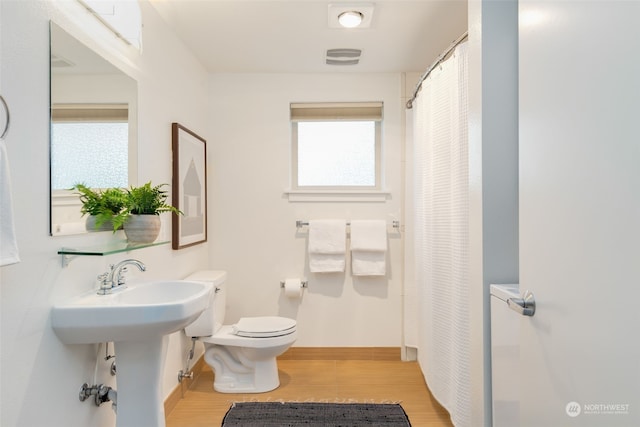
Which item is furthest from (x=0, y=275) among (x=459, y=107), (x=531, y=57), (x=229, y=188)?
(x=229, y=188)

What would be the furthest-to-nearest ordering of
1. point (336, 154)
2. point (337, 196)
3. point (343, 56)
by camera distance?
1. point (336, 154)
2. point (337, 196)
3. point (343, 56)

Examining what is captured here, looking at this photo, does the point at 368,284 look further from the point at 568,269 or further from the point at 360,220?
the point at 568,269

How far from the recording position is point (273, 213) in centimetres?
318

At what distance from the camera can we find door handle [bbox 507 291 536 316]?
1071mm

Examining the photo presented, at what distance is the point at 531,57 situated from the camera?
1076 mm

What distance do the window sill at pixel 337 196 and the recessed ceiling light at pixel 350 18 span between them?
4.12 feet

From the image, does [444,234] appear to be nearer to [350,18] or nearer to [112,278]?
[350,18]

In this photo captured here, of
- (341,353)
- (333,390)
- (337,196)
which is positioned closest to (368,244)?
(337,196)

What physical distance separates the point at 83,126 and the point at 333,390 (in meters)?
2.13

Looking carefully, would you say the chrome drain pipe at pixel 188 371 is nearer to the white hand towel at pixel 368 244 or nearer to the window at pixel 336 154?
the white hand towel at pixel 368 244

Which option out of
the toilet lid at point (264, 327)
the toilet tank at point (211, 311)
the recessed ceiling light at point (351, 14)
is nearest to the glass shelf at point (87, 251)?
the toilet tank at point (211, 311)

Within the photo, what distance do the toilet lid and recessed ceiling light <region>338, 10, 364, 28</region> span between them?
6.28 ft

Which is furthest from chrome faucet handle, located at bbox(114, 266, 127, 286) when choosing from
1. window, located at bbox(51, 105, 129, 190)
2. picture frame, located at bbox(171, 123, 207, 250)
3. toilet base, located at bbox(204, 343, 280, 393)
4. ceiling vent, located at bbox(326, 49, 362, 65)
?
ceiling vent, located at bbox(326, 49, 362, 65)

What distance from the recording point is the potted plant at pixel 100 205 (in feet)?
5.00
